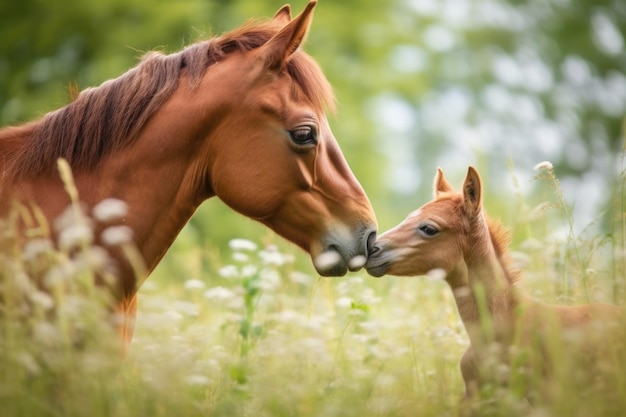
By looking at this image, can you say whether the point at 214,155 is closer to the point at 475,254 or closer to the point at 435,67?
the point at 475,254

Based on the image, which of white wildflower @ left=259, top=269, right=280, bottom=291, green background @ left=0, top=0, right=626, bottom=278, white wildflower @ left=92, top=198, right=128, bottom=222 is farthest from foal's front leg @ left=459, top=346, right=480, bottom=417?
green background @ left=0, top=0, right=626, bottom=278

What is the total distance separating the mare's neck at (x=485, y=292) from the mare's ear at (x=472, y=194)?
0.20 meters

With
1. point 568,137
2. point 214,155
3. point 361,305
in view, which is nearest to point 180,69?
point 214,155

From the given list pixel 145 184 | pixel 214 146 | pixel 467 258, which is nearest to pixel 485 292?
pixel 467 258

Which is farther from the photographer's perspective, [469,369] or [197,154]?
[469,369]

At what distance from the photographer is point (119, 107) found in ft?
12.4

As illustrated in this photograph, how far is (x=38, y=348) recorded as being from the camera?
3014 millimetres

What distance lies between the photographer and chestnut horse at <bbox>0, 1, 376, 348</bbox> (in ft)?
12.2

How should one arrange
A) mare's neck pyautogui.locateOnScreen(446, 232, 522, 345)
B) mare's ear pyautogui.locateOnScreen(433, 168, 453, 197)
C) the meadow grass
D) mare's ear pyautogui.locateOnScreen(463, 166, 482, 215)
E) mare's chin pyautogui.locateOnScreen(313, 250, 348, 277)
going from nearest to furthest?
1. the meadow grass
2. mare's chin pyautogui.locateOnScreen(313, 250, 348, 277)
3. mare's neck pyautogui.locateOnScreen(446, 232, 522, 345)
4. mare's ear pyautogui.locateOnScreen(463, 166, 482, 215)
5. mare's ear pyautogui.locateOnScreen(433, 168, 453, 197)

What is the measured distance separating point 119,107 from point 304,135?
880mm

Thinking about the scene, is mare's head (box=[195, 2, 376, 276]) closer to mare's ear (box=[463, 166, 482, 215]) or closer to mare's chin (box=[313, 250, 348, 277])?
mare's chin (box=[313, 250, 348, 277])

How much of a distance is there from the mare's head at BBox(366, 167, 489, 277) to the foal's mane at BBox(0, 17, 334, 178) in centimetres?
93

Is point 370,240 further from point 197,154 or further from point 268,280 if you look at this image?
point 197,154

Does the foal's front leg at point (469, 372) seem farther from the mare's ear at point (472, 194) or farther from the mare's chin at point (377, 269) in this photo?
the mare's ear at point (472, 194)
